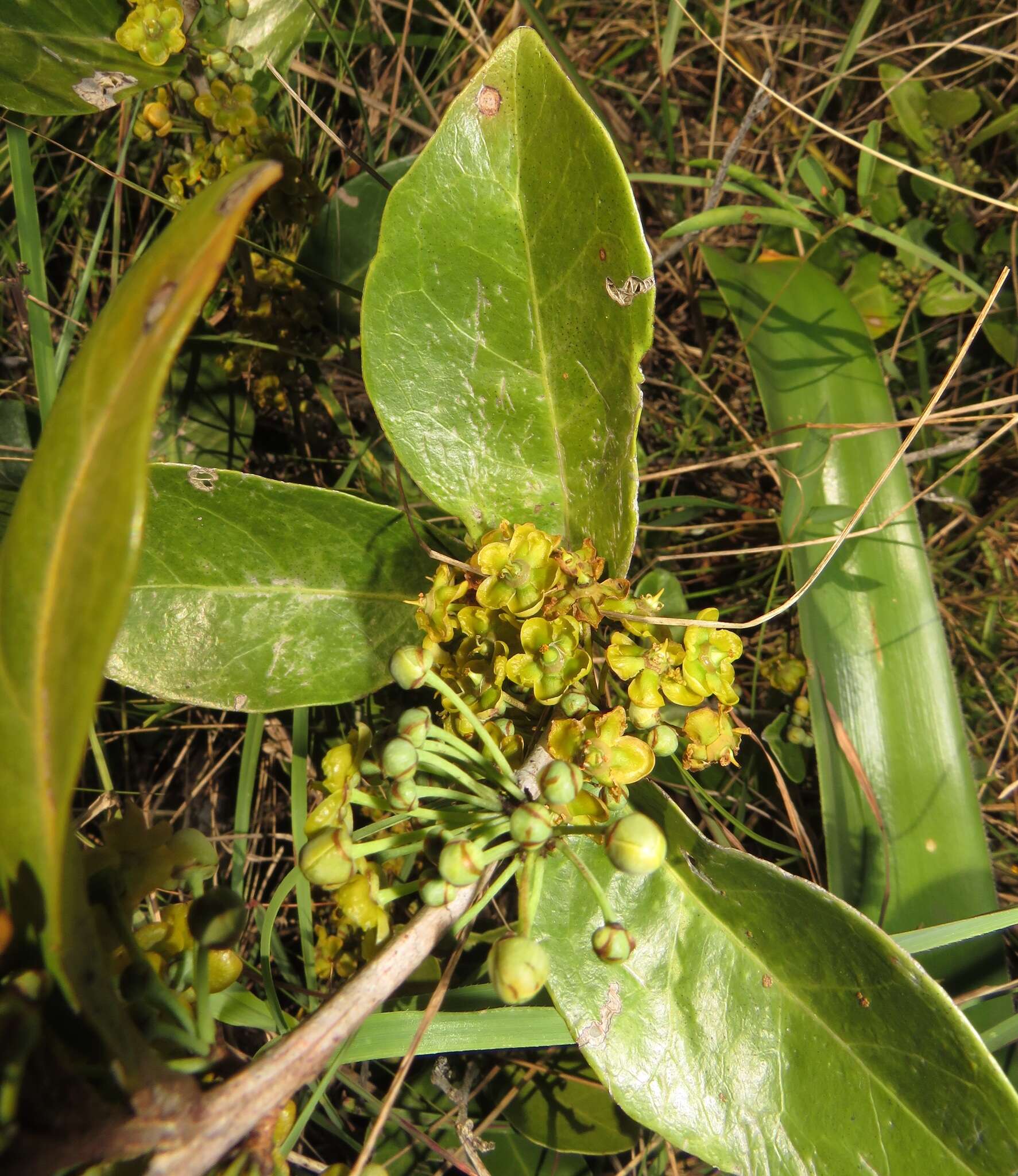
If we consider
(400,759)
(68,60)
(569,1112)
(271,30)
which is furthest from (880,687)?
(68,60)

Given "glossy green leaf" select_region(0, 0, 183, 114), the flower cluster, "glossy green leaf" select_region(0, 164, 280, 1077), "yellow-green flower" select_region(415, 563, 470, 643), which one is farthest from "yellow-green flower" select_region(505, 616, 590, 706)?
"glossy green leaf" select_region(0, 0, 183, 114)

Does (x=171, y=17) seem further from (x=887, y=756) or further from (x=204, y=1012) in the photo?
(x=887, y=756)

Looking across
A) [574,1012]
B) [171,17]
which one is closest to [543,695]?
[574,1012]

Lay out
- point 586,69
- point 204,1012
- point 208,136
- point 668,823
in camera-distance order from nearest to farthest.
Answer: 1. point 204,1012
2. point 668,823
3. point 208,136
4. point 586,69

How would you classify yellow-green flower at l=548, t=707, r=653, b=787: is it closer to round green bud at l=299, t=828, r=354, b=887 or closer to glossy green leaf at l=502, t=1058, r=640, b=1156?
round green bud at l=299, t=828, r=354, b=887

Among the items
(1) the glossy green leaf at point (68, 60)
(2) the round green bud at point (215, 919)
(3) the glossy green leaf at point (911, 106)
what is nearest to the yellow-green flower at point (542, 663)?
(2) the round green bud at point (215, 919)

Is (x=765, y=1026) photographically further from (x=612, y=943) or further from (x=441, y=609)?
(x=441, y=609)

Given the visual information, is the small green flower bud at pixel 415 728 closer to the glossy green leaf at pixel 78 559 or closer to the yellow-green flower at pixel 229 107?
the glossy green leaf at pixel 78 559

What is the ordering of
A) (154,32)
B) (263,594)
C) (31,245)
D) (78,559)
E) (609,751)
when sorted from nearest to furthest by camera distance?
(78,559) → (609,751) → (263,594) → (154,32) → (31,245)
